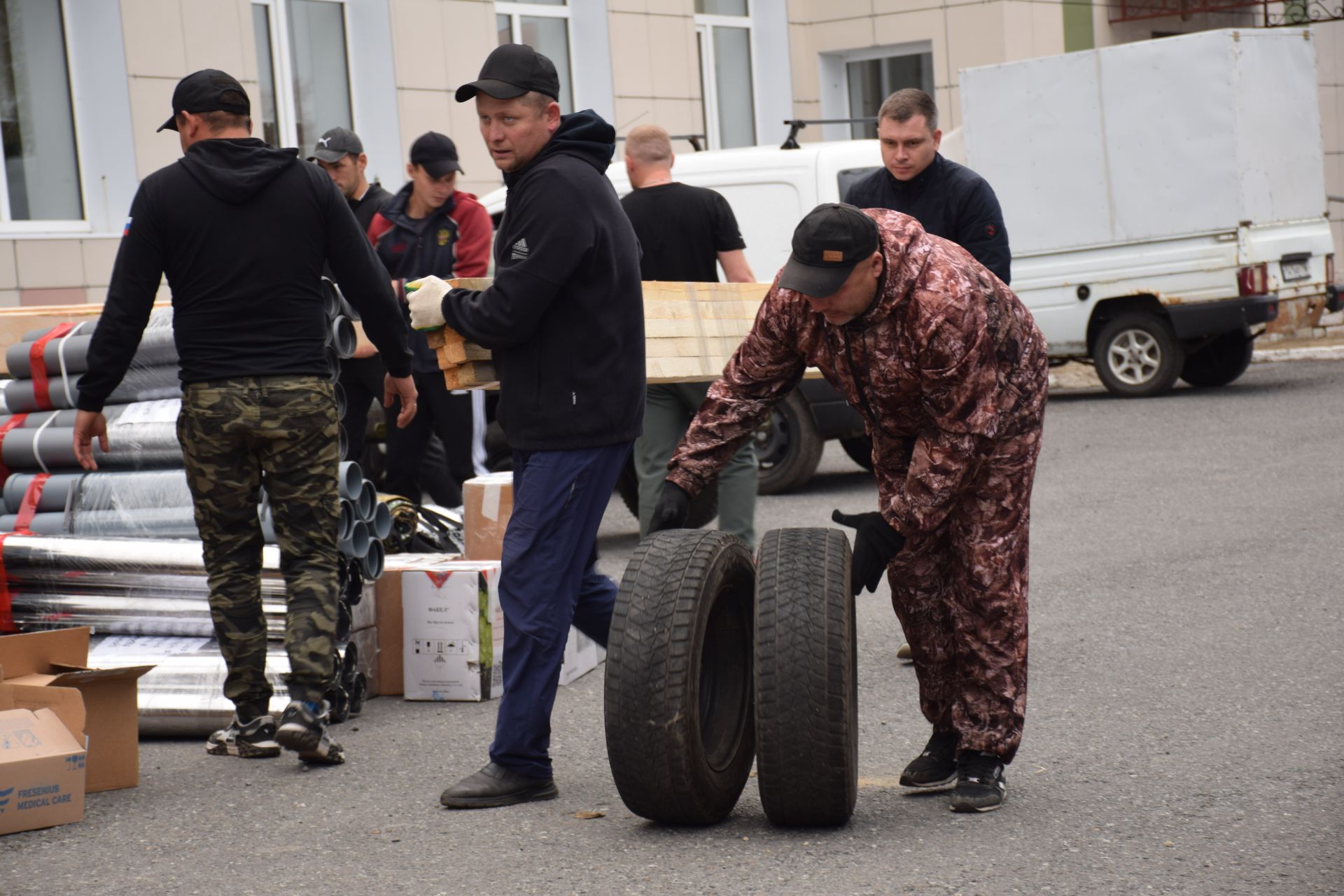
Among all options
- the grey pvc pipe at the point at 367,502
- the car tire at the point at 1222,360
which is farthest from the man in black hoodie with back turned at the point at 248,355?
the car tire at the point at 1222,360

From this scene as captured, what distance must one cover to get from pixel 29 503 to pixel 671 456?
254 cm

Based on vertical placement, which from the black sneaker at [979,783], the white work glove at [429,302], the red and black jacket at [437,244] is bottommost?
the black sneaker at [979,783]

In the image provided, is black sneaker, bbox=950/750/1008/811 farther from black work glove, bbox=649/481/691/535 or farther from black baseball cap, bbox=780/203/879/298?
black baseball cap, bbox=780/203/879/298

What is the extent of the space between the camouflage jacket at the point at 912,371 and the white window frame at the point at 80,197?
976 cm

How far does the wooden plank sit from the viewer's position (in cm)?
494

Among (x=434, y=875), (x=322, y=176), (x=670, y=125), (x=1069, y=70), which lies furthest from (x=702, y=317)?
(x=670, y=125)

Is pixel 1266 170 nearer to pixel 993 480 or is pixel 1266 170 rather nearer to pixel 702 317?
pixel 702 317

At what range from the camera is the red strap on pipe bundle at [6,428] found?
21.7 ft

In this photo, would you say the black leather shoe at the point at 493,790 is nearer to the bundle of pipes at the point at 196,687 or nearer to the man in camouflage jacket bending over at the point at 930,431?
the man in camouflage jacket bending over at the point at 930,431

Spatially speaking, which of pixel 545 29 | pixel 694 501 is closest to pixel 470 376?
pixel 694 501

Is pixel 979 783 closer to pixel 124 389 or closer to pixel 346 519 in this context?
pixel 346 519

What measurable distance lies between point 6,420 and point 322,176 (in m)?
2.30

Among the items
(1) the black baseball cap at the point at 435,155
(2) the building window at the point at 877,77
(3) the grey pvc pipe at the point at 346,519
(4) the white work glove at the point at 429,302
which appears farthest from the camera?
(2) the building window at the point at 877,77

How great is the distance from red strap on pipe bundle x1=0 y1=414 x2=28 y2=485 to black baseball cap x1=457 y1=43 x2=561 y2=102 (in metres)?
3.00
